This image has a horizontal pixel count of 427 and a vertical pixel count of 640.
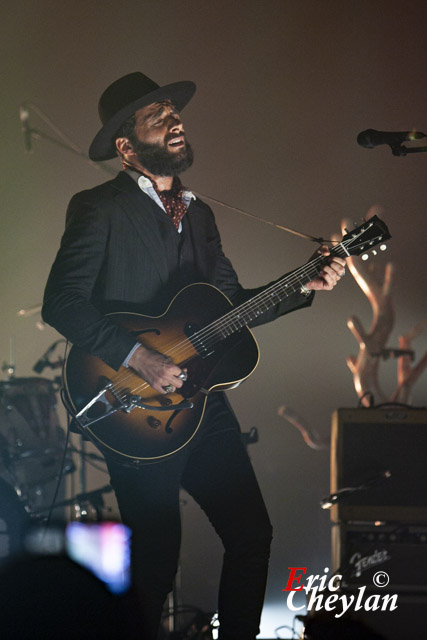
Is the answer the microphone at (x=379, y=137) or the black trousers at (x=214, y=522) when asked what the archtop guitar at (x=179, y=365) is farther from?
the microphone at (x=379, y=137)

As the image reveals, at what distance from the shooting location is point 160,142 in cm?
335

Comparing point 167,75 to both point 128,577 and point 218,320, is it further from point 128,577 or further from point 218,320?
point 128,577

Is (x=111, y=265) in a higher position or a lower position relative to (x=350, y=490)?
higher

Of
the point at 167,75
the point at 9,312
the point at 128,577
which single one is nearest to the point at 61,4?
the point at 167,75

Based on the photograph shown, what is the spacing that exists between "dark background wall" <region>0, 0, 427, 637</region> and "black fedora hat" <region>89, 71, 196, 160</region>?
157 centimetres

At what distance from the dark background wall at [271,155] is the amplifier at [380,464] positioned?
1.61 m

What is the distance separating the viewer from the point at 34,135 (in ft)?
16.5

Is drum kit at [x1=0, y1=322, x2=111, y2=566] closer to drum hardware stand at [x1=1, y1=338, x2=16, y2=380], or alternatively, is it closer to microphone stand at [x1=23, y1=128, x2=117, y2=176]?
drum hardware stand at [x1=1, y1=338, x2=16, y2=380]

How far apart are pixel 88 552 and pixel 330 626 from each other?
3.32m

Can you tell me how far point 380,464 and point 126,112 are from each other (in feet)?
6.26

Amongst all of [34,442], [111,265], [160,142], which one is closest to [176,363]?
[111,265]

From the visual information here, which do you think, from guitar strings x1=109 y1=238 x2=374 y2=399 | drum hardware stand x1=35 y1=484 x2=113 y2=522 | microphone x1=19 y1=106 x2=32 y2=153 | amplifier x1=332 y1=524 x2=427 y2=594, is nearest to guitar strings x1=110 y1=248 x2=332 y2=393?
guitar strings x1=109 y1=238 x2=374 y2=399

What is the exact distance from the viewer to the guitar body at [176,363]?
2.86 metres

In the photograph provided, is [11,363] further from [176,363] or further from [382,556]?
[382,556]
